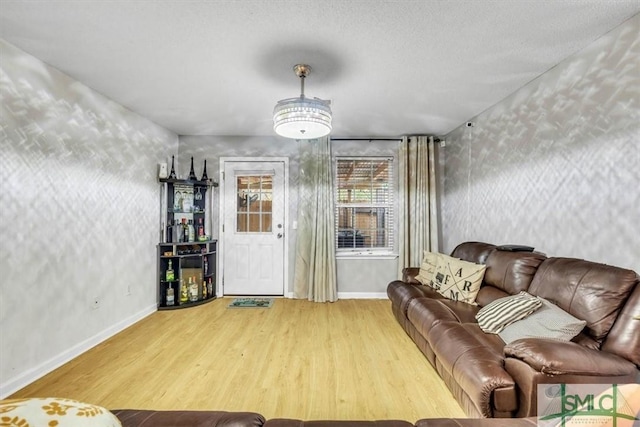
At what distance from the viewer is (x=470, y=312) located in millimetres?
2510

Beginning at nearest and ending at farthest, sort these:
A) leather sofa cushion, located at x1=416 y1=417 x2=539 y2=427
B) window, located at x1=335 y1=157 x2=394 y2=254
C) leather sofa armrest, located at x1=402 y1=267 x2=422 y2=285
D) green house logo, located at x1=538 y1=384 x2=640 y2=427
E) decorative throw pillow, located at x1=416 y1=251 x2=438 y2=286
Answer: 1. green house logo, located at x1=538 y1=384 x2=640 y2=427
2. leather sofa cushion, located at x1=416 y1=417 x2=539 y2=427
3. decorative throw pillow, located at x1=416 y1=251 x2=438 y2=286
4. leather sofa armrest, located at x1=402 y1=267 x2=422 y2=285
5. window, located at x1=335 y1=157 x2=394 y2=254

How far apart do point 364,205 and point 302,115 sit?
8.49 feet

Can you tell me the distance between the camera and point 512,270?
2.45m

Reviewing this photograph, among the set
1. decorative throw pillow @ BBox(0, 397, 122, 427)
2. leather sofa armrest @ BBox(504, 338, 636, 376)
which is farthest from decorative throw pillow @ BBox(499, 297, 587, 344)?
decorative throw pillow @ BBox(0, 397, 122, 427)

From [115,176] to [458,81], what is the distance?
3.49m

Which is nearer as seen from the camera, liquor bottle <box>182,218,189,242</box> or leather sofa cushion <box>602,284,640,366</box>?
leather sofa cushion <box>602,284,640,366</box>

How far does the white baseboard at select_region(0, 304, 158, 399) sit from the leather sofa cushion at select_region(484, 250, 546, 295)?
12.2 ft

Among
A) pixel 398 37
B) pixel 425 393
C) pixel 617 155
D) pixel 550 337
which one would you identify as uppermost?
pixel 398 37

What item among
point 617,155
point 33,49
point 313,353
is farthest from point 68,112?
point 617,155

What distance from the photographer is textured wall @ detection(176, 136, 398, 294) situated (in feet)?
14.6

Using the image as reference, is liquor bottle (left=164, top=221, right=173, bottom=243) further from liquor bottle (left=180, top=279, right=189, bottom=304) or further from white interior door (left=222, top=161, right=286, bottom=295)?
white interior door (left=222, top=161, right=286, bottom=295)

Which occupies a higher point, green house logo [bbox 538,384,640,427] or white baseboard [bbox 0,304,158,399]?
green house logo [bbox 538,384,640,427]

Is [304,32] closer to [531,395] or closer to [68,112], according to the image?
[68,112]

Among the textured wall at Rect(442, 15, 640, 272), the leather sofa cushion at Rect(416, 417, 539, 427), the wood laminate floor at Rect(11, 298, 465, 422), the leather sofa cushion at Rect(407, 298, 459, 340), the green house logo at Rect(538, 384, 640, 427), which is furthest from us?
the leather sofa cushion at Rect(407, 298, 459, 340)
